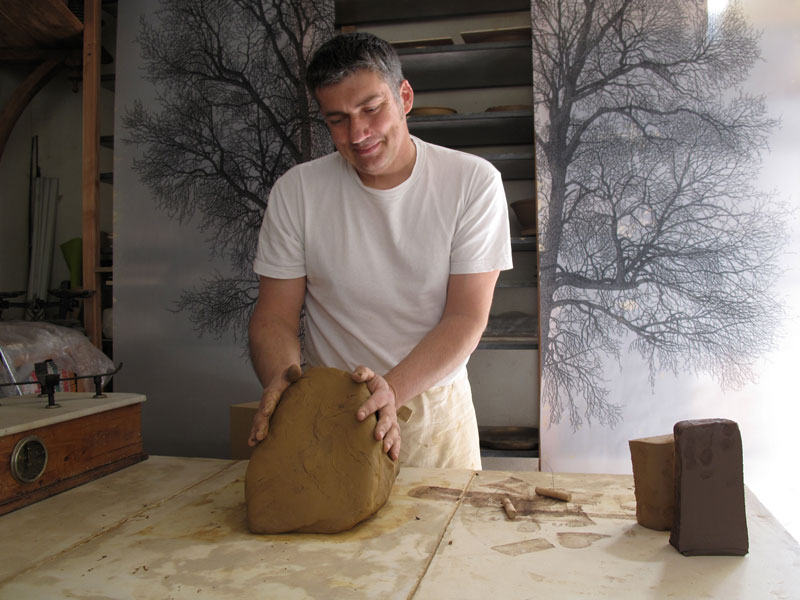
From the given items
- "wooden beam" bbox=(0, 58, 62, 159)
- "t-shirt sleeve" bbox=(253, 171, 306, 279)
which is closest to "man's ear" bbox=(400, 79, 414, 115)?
"t-shirt sleeve" bbox=(253, 171, 306, 279)

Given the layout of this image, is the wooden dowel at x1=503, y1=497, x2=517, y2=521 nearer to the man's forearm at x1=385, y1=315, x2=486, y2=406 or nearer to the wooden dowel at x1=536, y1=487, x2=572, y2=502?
the wooden dowel at x1=536, y1=487, x2=572, y2=502

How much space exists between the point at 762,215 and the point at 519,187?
127cm

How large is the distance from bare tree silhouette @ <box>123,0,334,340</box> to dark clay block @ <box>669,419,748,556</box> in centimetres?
293

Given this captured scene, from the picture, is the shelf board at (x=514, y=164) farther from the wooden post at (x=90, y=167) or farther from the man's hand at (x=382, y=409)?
the wooden post at (x=90, y=167)

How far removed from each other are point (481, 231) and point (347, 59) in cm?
55

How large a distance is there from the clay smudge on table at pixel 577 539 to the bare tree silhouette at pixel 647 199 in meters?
2.27

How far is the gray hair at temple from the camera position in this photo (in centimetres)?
159

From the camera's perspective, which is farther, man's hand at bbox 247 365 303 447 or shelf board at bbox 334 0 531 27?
shelf board at bbox 334 0 531 27

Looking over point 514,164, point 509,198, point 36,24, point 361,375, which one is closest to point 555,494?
point 361,375

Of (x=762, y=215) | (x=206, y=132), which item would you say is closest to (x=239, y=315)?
(x=206, y=132)

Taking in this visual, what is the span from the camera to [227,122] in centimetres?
373

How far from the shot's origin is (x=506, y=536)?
1189mm

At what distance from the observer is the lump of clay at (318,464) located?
1.24 m

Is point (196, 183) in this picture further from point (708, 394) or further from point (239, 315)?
point (708, 394)
